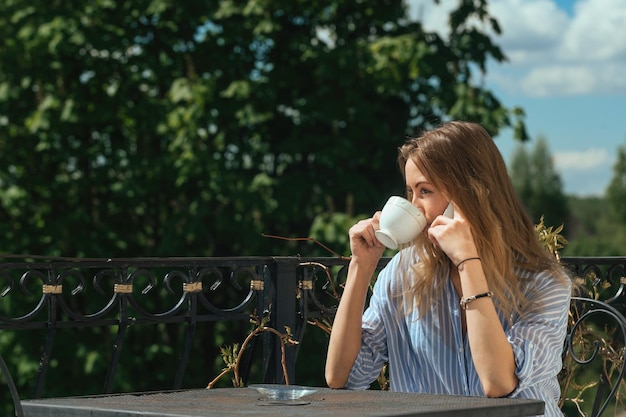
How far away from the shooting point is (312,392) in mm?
2176

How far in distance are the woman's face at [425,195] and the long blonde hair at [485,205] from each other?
0.01 m

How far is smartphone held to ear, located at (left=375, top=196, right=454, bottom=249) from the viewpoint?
236 cm

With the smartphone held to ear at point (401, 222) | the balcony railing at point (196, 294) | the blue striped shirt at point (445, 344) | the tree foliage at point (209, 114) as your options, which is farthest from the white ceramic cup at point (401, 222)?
the tree foliage at point (209, 114)

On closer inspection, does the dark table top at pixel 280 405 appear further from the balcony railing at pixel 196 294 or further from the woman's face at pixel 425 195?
the balcony railing at pixel 196 294

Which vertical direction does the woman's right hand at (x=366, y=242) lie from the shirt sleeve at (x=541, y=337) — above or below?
above

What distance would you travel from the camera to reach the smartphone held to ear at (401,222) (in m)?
2.36

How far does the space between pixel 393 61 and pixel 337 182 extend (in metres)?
1.38

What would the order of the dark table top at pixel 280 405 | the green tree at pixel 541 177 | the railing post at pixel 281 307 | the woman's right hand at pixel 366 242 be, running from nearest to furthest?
the dark table top at pixel 280 405 < the woman's right hand at pixel 366 242 < the railing post at pixel 281 307 < the green tree at pixel 541 177

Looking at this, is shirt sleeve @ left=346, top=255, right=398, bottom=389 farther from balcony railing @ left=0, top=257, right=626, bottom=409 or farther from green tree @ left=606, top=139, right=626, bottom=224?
green tree @ left=606, top=139, right=626, bottom=224

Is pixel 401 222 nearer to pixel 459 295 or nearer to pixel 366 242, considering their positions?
pixel 366 242

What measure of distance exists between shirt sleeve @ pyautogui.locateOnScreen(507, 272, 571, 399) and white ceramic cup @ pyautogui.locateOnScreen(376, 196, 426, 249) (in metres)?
0.31

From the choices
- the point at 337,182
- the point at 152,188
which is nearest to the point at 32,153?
the point at 152,188

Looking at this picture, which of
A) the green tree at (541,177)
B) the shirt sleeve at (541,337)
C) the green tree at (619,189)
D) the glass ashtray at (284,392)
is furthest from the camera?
the green tree at (541,177)

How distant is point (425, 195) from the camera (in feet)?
7.98
